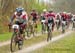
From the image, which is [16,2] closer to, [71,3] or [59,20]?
[59,20]

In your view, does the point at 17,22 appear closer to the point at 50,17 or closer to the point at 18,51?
the point at 18,51

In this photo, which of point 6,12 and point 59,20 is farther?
point 59,20

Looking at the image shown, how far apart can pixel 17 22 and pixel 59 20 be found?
2218 centimetres

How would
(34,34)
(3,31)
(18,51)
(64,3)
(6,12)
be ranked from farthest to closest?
(64,3), (6,12), (3,31), (34,34), (18,51)

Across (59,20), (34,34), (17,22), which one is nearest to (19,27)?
(17,22)

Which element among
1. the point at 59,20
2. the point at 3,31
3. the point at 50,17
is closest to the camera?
the point at 50,17

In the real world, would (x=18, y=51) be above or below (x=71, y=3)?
above

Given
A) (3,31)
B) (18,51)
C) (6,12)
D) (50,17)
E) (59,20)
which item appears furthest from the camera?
(59,20)

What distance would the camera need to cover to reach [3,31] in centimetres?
3456

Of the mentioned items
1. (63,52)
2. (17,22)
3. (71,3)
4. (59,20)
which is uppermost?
(17,22)

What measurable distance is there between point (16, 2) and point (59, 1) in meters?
76.5

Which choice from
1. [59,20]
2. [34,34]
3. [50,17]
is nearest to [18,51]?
[50,17]

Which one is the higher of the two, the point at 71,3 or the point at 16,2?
the point at 16,2

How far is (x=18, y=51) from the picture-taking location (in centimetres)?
1839
